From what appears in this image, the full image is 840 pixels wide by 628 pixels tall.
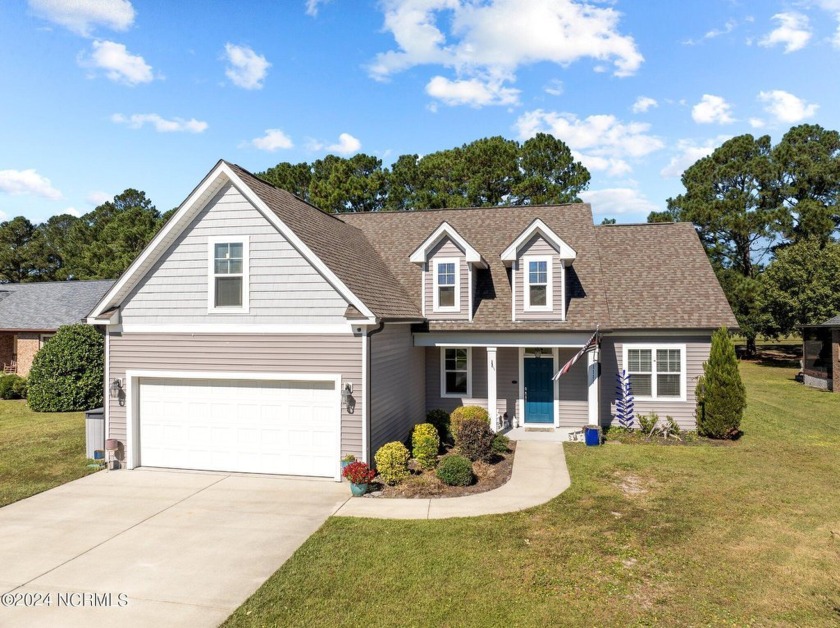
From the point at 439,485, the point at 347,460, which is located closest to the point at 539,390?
the point at 439,485

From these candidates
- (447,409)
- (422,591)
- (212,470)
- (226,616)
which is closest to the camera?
(226,616)

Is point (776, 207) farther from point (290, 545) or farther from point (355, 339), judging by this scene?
point (290, 545)

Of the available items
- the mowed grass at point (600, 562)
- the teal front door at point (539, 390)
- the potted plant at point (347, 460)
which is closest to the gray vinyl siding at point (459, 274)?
the teal front door at point (539, 390)

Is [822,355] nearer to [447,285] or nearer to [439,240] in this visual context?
[447,285]

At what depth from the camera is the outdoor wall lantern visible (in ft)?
38.0

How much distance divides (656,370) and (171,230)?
15.2 metres

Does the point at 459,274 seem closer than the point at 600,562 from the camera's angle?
No

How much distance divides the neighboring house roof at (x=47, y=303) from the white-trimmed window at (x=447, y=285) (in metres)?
20.8

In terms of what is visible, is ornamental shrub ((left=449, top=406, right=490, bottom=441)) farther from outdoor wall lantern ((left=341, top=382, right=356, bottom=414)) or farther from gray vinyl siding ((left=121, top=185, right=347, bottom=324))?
gray vinyl siding ((left=121, top=185, right=347, bottom=324))

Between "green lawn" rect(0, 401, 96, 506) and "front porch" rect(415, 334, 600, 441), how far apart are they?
10264 millimetres

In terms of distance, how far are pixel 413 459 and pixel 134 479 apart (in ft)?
22.8

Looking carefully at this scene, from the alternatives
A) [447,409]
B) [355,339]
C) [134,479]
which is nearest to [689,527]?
[355,339]

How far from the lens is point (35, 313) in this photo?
28516mm

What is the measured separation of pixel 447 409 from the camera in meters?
17.2
